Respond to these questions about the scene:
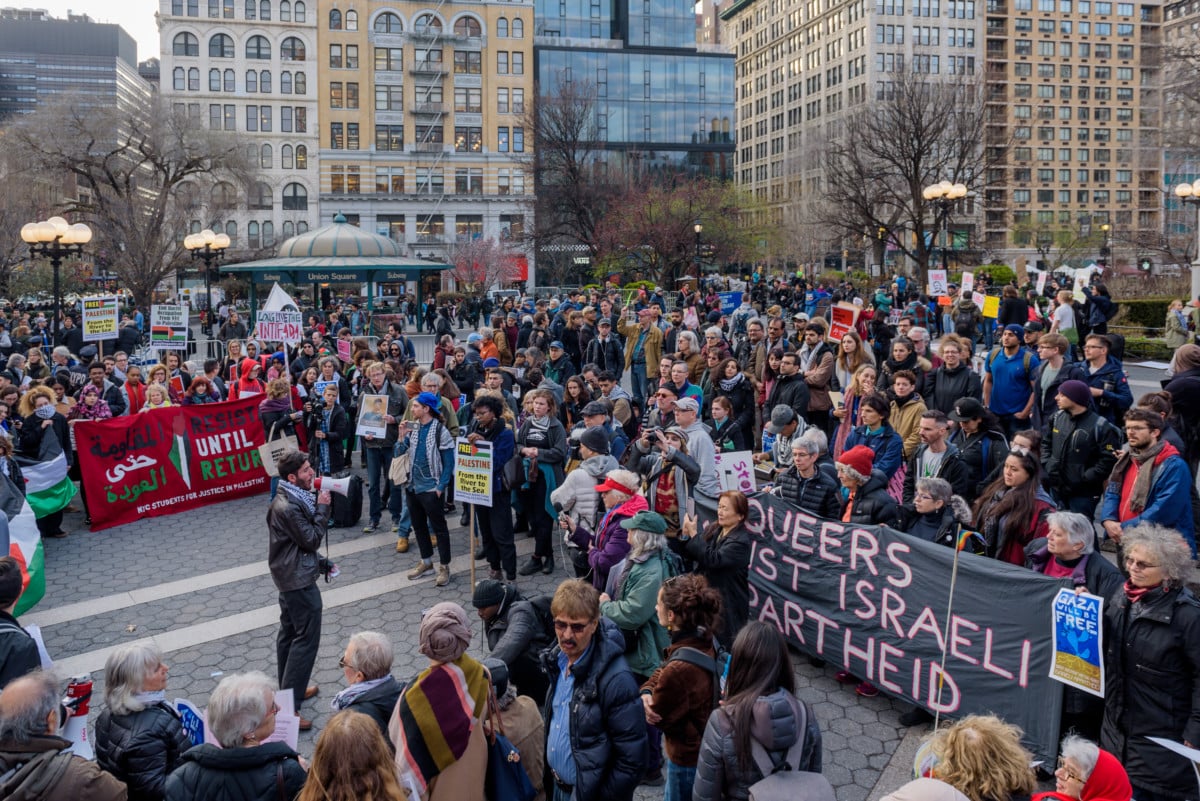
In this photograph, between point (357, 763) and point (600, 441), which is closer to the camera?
point (357, 763)

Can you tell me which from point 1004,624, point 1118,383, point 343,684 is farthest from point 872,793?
point 1118,383

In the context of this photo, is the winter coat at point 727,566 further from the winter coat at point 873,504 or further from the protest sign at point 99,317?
the protest sign at point 99,317

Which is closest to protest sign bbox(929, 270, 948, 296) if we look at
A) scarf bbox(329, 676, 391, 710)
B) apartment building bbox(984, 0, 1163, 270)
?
scarf bbox(329, 676, 391, 710)

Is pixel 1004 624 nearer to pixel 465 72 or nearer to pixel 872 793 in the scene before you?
pixel 872 793

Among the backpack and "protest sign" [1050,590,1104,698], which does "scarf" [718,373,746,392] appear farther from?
the backpack

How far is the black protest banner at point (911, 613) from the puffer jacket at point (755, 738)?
2.47 meters

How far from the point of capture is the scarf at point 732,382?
1155 centimetres

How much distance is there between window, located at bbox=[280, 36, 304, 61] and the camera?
256 feet

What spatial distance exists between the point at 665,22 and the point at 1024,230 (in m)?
39.6

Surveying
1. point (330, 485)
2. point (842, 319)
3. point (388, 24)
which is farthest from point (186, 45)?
point (330, 485)

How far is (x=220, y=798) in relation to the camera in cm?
376

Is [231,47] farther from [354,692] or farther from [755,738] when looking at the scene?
[755,738]

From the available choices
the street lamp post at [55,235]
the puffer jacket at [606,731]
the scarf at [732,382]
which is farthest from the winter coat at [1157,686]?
the street lamp post at [55,235]

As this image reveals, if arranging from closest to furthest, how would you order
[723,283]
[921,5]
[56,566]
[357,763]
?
[357,763] → [56,566] → [723,283] → [921,5]
